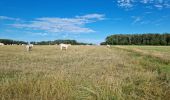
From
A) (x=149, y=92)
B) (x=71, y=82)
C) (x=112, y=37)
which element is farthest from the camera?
(x=112, y=37)

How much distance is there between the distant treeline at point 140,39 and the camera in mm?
166600

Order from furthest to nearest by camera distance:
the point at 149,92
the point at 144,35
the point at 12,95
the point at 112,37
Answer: the point at 112,37
the point at 144,35
the point at 149,92
the point at 12,95

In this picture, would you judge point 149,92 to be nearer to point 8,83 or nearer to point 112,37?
point 8,83

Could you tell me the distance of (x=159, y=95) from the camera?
802 cm

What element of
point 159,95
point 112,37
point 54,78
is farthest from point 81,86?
point 112,37

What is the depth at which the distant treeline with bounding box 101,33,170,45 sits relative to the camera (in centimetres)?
16660

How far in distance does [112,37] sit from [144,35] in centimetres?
2477

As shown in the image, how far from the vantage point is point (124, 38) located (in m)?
190

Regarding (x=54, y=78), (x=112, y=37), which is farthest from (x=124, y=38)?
(x=54, y=78)

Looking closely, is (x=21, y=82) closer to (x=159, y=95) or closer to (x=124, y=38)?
(x=159, y=95)

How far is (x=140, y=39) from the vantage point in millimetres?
181875

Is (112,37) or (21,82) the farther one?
(112,37)

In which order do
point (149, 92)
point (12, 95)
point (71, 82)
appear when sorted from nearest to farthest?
point (12, 95) → point (149, 92) → point (71, 82)

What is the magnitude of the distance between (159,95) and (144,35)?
176544 mm
